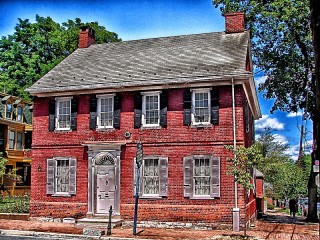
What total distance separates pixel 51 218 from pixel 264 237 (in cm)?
1032

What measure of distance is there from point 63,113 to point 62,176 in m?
3.08

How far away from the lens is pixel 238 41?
22766mm

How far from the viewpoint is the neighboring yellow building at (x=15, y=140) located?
3806cm

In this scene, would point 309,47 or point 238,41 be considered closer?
point 238,41

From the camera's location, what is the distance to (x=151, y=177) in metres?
20.4

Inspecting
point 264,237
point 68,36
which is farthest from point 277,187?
point 264,237

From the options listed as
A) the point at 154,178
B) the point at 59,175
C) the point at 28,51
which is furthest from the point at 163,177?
the point at 28,51

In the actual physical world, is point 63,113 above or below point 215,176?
above

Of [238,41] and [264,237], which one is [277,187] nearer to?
[238,41]

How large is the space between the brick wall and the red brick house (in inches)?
1.7

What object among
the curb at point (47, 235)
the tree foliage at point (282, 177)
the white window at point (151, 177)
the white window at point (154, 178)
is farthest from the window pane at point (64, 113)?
the tree foliage at point (282, 177)

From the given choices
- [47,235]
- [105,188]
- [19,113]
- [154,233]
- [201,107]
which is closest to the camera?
[47,235]

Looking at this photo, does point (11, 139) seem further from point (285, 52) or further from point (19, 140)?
point (285, 52)

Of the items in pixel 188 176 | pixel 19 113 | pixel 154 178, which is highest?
pixel 19 113
